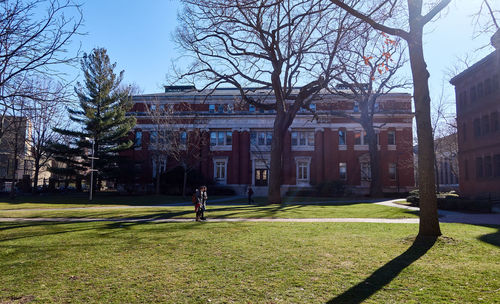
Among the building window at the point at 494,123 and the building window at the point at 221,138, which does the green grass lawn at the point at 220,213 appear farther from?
the building window at the point at 221,138

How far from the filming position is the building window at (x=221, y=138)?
4509 cm

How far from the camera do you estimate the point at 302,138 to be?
44.8 metres

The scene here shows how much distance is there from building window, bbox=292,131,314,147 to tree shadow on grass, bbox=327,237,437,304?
36711 millimetres

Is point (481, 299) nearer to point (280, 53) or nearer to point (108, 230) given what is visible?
point (108, 230)

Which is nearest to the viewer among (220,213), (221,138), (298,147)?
(220,213)

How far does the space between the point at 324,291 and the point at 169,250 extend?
422cm

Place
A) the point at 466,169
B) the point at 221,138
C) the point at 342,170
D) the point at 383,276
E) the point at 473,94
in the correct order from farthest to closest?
the point at 221,138 → the point at 342,170 → the point at 466,169 → the point at 473,94 → the point at 383,276

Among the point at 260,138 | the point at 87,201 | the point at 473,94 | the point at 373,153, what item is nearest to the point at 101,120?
the point at 87,201

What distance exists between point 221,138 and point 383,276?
40252mm

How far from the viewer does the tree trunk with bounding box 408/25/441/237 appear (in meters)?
8.70

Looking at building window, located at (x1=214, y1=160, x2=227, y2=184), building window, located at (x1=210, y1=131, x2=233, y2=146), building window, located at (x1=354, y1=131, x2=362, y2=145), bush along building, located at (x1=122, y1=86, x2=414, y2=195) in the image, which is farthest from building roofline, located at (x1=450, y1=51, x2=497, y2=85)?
building window, located at (x1=214, y1=160, x2=227, y2=184)

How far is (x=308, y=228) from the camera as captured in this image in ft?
38.4

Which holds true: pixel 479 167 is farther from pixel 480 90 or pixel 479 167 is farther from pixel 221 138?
pixel 221 138

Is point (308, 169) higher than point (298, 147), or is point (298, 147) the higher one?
point (298, 147)
